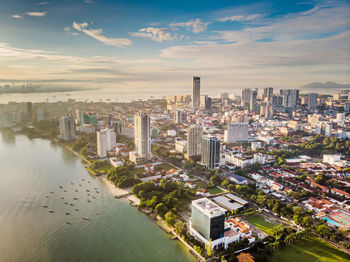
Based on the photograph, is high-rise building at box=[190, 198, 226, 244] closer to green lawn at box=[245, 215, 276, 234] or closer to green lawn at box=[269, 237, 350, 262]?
green lawn at box=[269, 237, 350, 262]

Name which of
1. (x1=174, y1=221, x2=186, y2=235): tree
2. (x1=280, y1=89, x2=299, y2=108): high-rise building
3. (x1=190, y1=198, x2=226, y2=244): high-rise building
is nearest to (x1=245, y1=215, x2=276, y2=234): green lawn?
(x1=190, y1=198, x2=226, y2=244): high-rise building

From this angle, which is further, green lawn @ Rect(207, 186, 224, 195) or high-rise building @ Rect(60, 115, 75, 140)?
high-rise building @ Rect(60, 115, 75, 140)

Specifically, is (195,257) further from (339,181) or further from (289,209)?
(339,181)

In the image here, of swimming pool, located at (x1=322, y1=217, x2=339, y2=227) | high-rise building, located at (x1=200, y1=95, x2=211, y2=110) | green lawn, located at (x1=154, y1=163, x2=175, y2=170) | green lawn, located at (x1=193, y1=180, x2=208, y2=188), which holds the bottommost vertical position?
swimming pool, located at (x1=322, y1=217, x2=339, y2=227)

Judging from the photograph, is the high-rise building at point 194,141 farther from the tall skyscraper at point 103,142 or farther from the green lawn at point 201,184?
the tall skyscraper at point 103,142

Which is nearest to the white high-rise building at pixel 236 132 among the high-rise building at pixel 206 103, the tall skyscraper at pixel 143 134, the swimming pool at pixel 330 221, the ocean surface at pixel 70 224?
the tall skyscraper at pixel 143 134

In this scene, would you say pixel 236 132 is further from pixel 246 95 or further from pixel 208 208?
pixel 246 95
